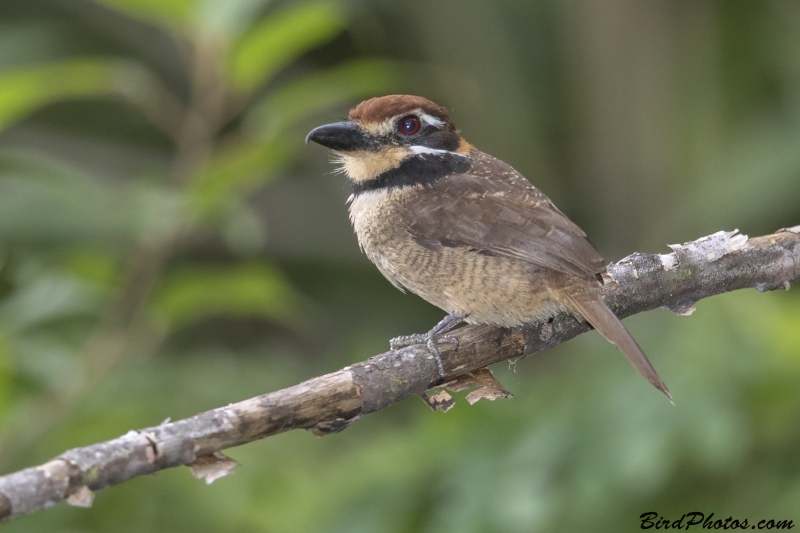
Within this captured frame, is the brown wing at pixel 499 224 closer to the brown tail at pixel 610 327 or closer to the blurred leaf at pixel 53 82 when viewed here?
the brown tail at pixel 610 327

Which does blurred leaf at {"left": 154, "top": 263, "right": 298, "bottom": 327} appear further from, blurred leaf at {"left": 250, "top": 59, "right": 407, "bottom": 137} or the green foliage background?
blurred leaf at {"left": 250, "top": 59, "right": 407, "bottom": 137}

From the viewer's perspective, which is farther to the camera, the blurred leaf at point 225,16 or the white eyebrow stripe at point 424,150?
the white eyebrow stripe at point 424,150

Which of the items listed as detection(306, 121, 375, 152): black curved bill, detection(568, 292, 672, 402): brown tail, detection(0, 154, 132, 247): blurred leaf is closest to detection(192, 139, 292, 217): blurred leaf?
detection(306, 121, 375, 152): black curved bill

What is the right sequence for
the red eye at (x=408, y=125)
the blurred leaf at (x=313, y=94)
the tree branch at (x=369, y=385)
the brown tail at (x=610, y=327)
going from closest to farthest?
1. the tree branch at (x=369, y=385)
2. the brown tail at (x=610, y=327)
3. the blurred leaf at (x=313, y=94)
4. the red eye at (x=408, y=125)

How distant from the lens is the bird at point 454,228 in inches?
117

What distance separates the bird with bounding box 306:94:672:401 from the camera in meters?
2.98

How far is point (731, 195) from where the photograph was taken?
480cm

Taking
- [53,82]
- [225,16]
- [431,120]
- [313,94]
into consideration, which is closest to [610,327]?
[431,120]

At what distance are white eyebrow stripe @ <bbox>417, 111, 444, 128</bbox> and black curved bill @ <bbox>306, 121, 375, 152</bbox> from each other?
0.22 meters

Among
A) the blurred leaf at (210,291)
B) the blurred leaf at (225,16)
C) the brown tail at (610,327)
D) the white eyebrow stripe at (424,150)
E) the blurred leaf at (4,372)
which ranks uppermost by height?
the blurred leaf at (225,16)

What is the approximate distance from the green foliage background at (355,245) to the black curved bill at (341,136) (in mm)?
124

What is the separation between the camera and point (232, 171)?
2938 millimetres

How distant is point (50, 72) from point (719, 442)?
95.9 inches

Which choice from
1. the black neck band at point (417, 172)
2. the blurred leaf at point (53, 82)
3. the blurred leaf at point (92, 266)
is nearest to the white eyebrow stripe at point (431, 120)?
the black neck band at point (417, 172)
